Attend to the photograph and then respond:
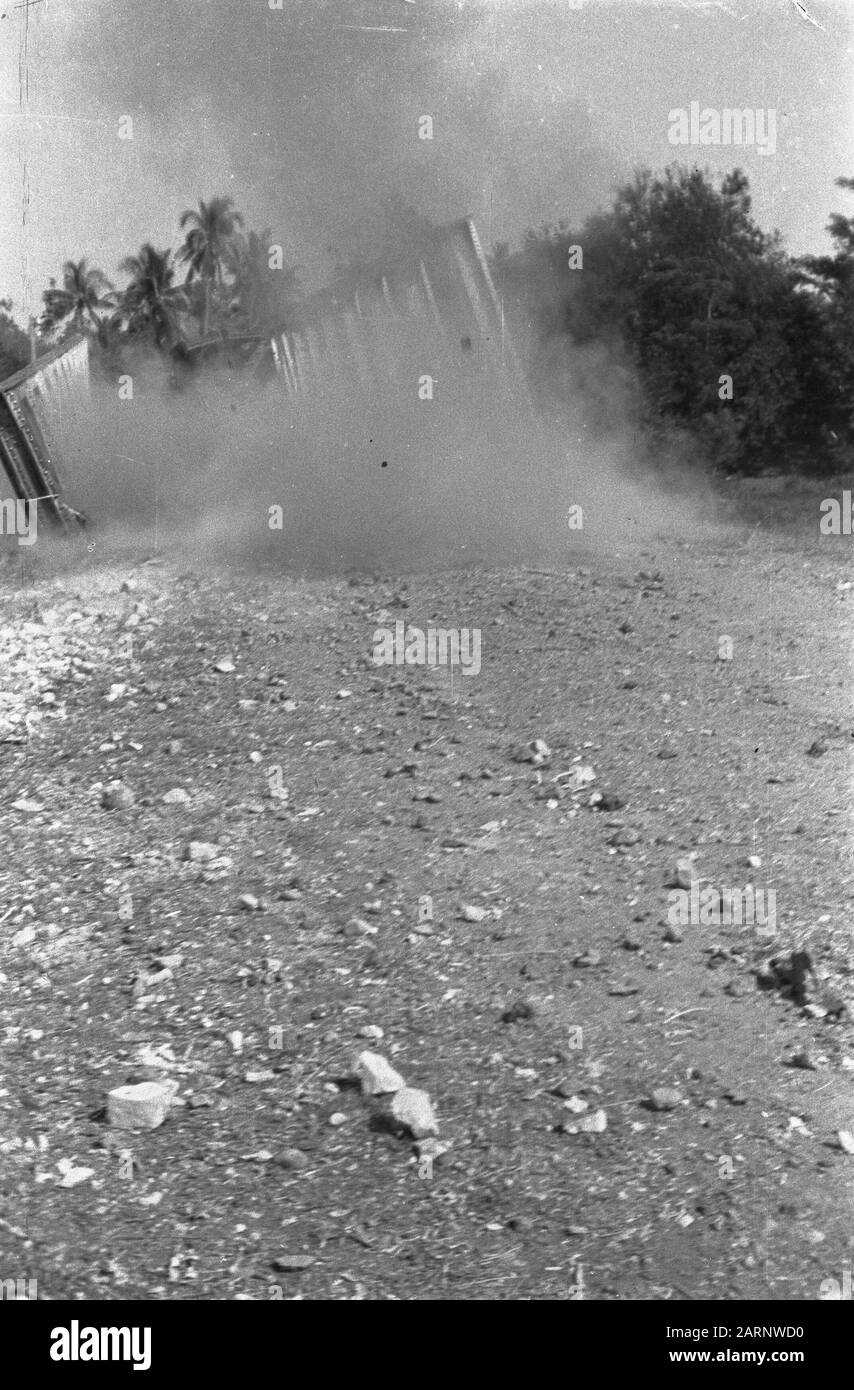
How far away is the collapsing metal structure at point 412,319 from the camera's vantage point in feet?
30.9

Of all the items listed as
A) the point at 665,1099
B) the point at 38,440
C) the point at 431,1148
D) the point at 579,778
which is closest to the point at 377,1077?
the point at 431,1148

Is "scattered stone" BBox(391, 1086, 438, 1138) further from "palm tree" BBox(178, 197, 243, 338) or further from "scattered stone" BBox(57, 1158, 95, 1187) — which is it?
"palm tree" BBox(178, 197, 243, 338)

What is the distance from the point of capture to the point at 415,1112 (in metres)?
3.43

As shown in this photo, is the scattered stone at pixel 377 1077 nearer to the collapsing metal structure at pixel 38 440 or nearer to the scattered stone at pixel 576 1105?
the scattered stone at pixel 576 1105

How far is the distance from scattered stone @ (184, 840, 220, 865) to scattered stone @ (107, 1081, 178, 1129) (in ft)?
4.52

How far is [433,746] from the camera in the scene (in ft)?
18.4

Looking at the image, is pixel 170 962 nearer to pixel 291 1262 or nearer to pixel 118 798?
pixel 118 798

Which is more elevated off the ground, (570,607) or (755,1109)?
(570,607)

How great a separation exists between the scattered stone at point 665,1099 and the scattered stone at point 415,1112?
57cm

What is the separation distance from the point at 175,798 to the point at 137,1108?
6.45 ft

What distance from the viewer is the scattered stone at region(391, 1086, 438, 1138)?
134 inches

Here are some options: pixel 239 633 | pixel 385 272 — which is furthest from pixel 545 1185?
pixel 385 272
